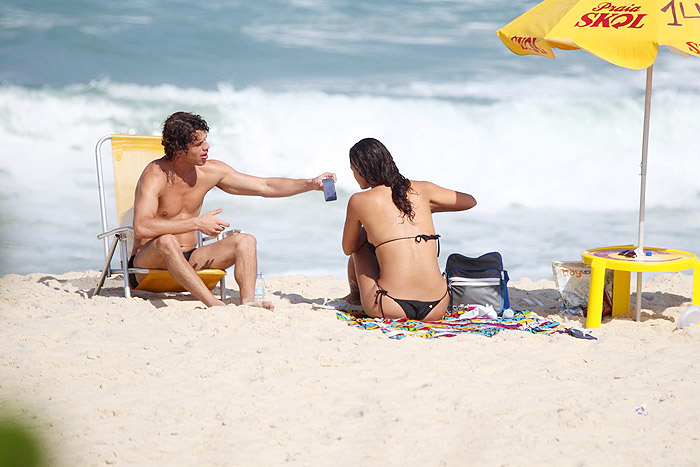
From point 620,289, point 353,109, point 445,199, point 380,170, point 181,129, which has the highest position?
point 353,109

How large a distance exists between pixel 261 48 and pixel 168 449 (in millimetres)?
13939

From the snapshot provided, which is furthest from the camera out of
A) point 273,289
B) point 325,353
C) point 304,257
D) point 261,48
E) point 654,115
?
point 261,48

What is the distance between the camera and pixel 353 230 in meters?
4.25

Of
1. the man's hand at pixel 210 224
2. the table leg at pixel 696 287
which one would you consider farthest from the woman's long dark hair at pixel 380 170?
the table leg at pixel 696 287

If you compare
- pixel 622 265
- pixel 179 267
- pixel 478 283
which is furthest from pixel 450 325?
pixel 179 267

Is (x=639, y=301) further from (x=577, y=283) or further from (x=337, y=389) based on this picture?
(x=337, y=389)

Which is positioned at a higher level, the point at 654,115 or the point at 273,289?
the point at 654,115

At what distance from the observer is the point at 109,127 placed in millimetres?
13461

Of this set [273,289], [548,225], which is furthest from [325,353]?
[548,225]

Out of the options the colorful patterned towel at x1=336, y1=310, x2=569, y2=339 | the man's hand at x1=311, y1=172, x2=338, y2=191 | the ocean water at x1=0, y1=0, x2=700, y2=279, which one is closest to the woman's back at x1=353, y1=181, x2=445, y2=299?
the colorful patterned towel at x1=336, y1=310, x2=569, y2=339

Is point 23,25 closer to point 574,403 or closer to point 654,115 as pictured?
point 654,115

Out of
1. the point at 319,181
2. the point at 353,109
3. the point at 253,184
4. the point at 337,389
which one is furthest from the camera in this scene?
the point at 353,109

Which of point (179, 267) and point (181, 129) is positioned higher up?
point (181, 129)

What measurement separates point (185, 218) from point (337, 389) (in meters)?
2.05
